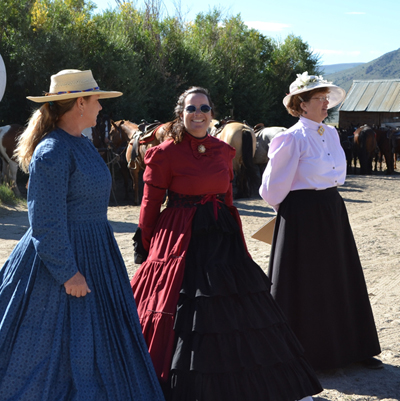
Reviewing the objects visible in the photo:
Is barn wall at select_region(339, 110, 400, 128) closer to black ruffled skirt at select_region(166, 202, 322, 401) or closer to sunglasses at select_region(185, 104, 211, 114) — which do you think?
sunglasses at select_region(185, 104, 211, 114)

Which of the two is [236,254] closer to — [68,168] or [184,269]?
[184,269]

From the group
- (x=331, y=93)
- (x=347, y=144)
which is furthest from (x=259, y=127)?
(x=331, y=93)

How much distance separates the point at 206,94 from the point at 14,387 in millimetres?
1884

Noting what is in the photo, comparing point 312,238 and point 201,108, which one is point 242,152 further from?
point 201,108

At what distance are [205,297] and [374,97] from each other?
1341 inches

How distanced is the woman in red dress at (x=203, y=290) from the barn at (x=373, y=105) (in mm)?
30724

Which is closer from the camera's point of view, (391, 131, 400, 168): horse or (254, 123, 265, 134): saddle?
(254, 123, 265, 134): saddle

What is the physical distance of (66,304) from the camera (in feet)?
7.89

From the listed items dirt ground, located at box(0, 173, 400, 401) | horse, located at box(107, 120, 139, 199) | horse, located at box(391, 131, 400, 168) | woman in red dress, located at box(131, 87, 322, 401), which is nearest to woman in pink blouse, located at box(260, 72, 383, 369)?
dirt ground, located at box(0, 173, 400, 401)

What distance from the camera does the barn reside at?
1296 inches

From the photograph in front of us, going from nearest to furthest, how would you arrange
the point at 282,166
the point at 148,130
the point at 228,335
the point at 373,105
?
the point at 228,335, the point at 282,166, the point at 148,130, the point at 373,105

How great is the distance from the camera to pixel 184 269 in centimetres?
293

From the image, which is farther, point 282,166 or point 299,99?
point 299,99

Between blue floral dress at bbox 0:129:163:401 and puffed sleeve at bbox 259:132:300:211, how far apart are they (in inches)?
57.2
